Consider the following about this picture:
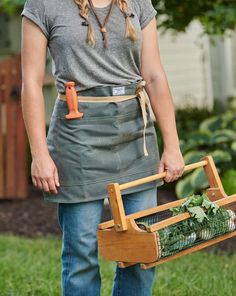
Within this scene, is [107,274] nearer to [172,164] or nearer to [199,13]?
[172,164]

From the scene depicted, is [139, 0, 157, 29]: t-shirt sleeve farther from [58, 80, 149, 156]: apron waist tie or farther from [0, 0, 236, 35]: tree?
[0, 0, 236, 35]: tree

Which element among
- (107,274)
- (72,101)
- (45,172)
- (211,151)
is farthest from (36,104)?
(211,151)

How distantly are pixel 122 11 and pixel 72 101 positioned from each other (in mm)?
424

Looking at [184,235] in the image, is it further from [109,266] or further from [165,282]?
[109,266]

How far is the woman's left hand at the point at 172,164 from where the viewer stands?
11.5ft

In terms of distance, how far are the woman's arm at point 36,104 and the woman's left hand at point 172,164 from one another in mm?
477

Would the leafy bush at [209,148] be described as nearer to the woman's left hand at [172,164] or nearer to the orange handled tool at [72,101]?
the woman's left hand at [172,164]

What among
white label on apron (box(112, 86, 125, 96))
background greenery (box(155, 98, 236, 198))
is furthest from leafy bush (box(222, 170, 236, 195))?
white label on apron (box(112, 86, 125, 96))

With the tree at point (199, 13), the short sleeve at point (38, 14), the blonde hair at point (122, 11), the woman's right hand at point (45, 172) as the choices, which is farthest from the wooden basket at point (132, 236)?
the tree at point (199, 13)

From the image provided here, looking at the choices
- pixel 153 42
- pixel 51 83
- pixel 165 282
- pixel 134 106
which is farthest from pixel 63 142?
pixel 51 83

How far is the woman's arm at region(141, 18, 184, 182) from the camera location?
11.6ft

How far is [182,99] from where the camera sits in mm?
11648

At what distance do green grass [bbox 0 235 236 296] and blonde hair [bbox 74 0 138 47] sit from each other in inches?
70.1

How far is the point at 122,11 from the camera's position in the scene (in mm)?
3396
